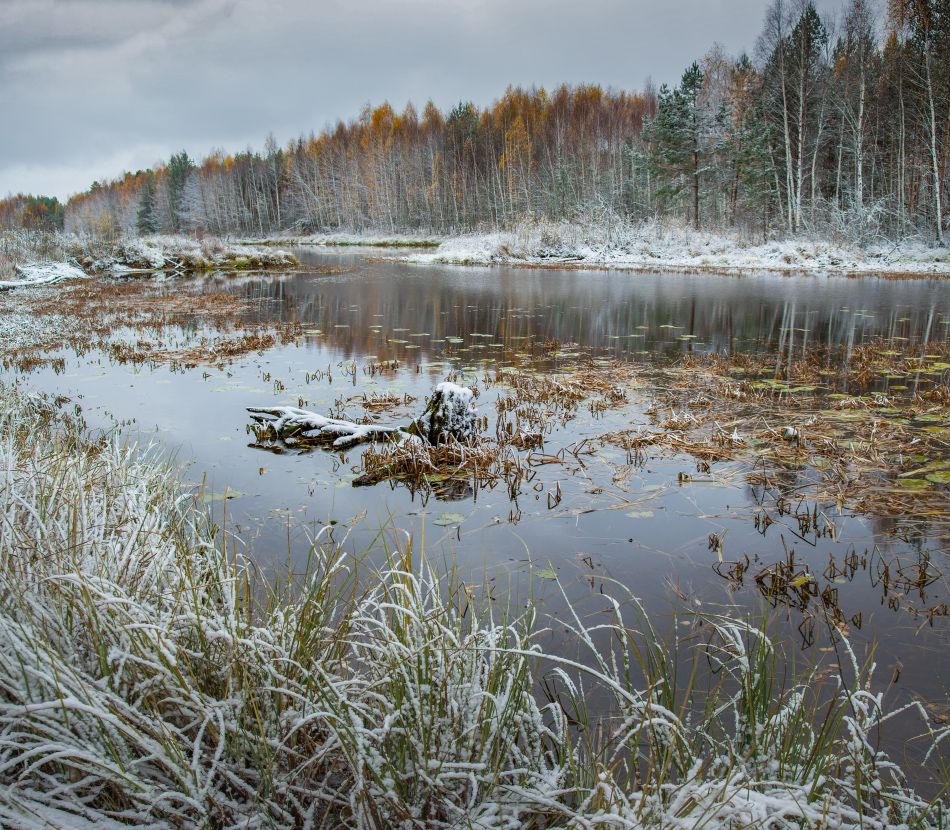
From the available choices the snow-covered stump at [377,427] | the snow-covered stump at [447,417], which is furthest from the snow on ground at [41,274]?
the snow-covered stump at [447,417]

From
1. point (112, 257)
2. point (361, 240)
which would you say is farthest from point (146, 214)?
point (112, 257)

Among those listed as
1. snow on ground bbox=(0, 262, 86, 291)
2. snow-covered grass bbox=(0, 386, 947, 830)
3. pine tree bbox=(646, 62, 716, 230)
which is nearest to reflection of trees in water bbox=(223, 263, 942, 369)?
snow on ground bbox=(0, 262, 86, 291)

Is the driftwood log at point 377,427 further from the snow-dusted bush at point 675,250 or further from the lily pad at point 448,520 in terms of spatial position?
the snow-dusted bush at point 675,250

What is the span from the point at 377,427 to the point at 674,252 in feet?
105

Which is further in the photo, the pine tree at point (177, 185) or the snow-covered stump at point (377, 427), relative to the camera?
the pine tree at point (177, 185)

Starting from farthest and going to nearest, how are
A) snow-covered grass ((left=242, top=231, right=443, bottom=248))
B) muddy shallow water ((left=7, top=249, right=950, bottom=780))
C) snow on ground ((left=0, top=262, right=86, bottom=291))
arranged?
snow-covered grass ((left=242, top=231, right=443, bottom=248))
snow on ground ((left=0, top=262, right=86, bottom=291))
muddy shallow water ((left=7, top=249, right=950, bottom=780))

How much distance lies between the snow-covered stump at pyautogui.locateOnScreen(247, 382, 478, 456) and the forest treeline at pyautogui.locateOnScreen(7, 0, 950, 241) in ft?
93.6

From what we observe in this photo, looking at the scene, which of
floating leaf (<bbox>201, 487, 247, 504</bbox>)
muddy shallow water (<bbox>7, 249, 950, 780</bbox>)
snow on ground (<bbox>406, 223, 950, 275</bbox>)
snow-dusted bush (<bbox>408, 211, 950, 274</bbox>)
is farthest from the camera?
snow-dusted bush (<bbox>408, 211, 950, 274</bbox>)

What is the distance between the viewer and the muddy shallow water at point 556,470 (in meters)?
3.45

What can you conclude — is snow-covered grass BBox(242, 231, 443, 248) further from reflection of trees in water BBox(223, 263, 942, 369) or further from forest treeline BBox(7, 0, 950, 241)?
reflection of trees in water BBox(223, 263, 942, 369)

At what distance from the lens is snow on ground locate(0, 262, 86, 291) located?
74.5 feet

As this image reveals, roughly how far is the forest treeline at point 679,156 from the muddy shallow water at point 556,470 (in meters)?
19.0

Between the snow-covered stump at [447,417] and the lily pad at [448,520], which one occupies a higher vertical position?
the snow-covered stump at [447,417]

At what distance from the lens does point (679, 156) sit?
128 ft
